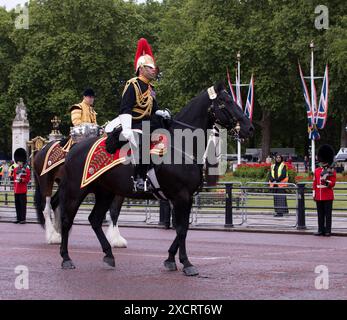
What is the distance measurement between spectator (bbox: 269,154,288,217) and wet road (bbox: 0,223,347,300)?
2.89m

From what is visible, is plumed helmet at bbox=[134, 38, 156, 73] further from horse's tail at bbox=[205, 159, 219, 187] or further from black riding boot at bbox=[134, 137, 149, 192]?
horse's tail at bbox=[205, 159, 219, 187]

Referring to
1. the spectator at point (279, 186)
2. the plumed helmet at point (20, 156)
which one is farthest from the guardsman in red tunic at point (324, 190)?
the plumed helmet at point (20, 156)

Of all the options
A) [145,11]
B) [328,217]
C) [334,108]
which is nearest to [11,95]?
[145,11]

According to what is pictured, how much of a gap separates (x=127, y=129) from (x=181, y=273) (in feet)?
6.88

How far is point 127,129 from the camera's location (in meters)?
11.8

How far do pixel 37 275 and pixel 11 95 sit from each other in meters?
60.4

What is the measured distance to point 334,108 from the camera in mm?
57906

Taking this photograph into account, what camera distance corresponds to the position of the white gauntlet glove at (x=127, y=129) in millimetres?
11789

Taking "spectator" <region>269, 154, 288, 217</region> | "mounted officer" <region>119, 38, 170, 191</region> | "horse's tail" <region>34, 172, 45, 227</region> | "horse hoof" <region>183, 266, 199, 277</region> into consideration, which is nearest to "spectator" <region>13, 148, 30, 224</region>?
"horse's tail" <region>34, 172, 45, 227</region>

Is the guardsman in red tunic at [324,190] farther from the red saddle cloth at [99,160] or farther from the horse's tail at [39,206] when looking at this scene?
the red saddle cloth at [99,160]

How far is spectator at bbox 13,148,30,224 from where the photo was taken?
2356 centimetres

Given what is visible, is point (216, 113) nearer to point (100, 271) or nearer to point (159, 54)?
point (100, 271)

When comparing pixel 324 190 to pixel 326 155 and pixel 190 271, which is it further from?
pixel 190 271

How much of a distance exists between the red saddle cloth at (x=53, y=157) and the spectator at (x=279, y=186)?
6.38m
